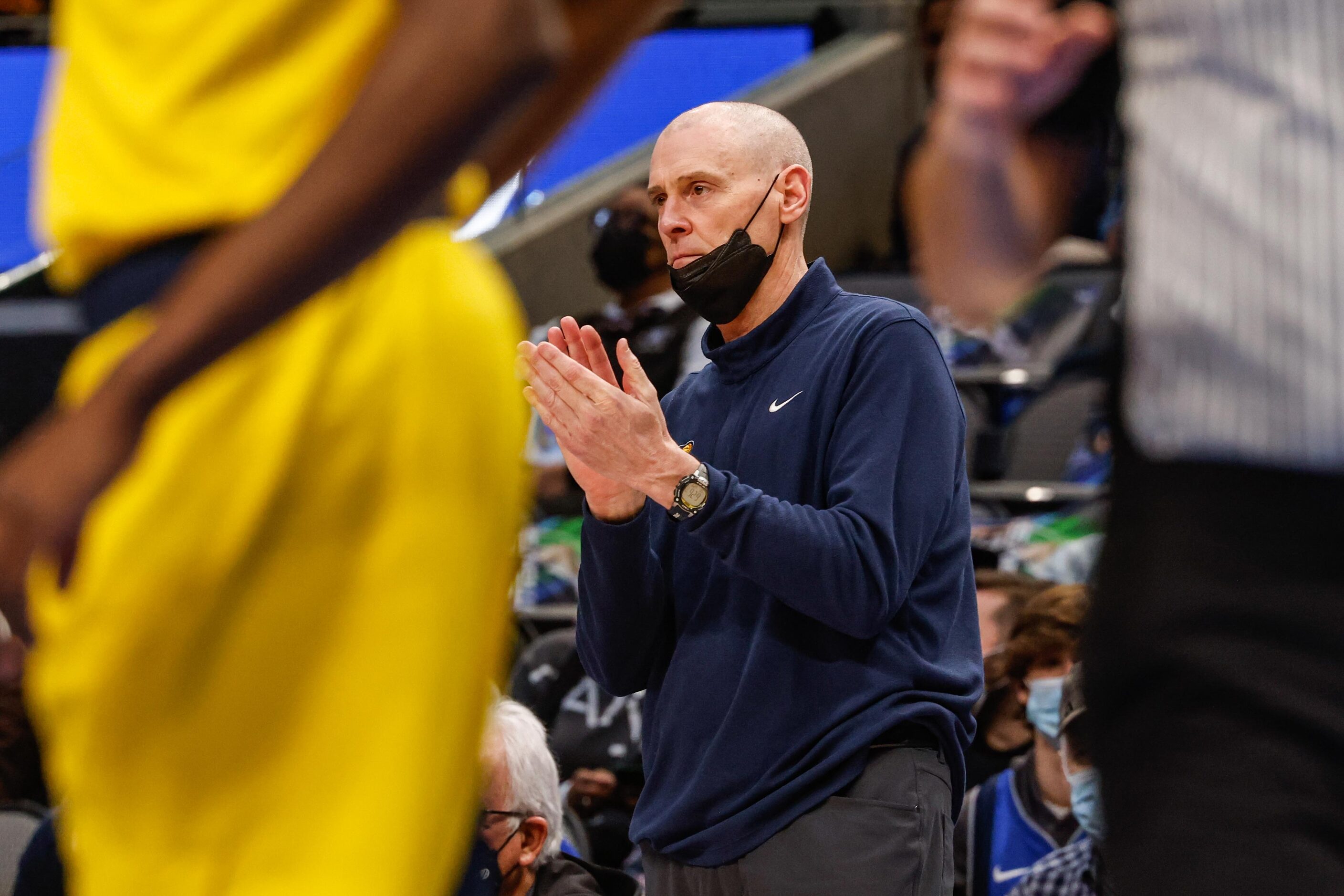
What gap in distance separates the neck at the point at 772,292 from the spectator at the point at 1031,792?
1437mm

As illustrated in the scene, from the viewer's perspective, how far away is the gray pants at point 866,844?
2010mm

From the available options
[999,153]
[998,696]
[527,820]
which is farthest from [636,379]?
[998,696]

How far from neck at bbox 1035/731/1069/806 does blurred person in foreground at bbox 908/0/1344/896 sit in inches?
97.8

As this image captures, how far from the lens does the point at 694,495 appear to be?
6.57ft

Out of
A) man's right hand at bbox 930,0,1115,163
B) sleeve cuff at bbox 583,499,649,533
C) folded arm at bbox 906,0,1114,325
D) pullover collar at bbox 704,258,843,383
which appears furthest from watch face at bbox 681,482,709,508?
man's right hand at bbox 930,0,1115,163

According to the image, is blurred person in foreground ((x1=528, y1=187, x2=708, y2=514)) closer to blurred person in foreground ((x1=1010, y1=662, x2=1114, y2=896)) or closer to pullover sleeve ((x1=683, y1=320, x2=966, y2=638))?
blurred person in foreground ((x1=1010, y1=662, x2=1114, y2=896))

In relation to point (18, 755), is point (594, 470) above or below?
above

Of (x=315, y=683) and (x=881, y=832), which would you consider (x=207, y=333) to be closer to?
(x=315, y=683)

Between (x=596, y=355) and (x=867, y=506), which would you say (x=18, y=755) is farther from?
(x=867, y=506)

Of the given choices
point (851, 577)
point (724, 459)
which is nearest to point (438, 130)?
point (851, 577)

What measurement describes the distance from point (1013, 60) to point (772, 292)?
1.18 meters

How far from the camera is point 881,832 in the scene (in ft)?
6.66

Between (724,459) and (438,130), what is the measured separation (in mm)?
1351

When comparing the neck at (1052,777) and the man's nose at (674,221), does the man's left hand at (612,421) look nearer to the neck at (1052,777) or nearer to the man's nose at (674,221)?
the man's nose at (674,221)
